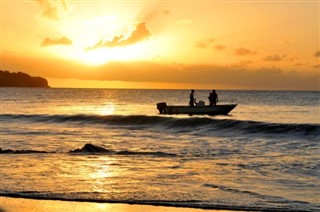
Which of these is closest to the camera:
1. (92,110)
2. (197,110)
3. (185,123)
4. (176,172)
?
(176,172)

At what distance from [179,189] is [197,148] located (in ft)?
36.2

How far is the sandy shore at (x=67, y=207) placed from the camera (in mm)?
10750

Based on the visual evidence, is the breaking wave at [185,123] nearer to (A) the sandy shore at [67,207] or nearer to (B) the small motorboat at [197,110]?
(B) the small motorboat at [197,110]

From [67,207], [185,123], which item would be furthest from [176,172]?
[185,123]

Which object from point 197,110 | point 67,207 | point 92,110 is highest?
point 197,110

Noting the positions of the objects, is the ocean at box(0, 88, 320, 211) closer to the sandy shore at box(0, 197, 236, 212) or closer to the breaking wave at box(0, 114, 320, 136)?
the sandy shore at box(0, 197, 236, 212)

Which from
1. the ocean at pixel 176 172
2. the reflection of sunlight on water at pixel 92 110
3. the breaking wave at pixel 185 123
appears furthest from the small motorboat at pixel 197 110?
the ocean at pixel 176 172

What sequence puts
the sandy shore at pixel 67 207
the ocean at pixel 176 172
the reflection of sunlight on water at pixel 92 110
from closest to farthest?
the sandy shore at pixel 67 207
the ocean at pixel 176 172
the reflection of sunlight on water at pixel 92 110

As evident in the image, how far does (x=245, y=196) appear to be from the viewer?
12.2 m

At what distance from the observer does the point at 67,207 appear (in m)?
11.0

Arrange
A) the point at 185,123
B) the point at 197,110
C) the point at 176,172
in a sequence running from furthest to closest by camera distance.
A: the point at 197,110 → the point at 185,123 → the point at 176,172

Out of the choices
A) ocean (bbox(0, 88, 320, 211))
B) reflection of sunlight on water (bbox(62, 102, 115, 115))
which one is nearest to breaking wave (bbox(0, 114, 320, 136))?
ocean (bbox(0, 88, 320, 211))

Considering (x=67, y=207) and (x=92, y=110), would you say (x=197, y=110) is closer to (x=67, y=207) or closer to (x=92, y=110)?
(x=92, y=110)

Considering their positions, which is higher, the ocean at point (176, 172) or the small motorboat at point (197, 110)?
the small motorboat at point (197, 110)
